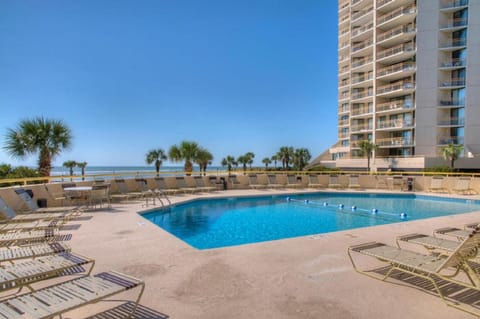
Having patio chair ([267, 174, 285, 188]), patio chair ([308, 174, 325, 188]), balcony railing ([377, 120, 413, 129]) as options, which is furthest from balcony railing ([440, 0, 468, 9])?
patio chair ([267, 174, 285, 188])

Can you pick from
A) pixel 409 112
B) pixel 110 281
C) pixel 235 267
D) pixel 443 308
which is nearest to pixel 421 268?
pixel 443 308

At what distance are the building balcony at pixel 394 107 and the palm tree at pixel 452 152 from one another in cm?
568

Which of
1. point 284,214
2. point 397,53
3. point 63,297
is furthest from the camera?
point 397,53

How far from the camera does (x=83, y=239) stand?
5.84 m

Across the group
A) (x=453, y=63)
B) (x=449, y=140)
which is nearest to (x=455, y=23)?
(x=453, y=63)

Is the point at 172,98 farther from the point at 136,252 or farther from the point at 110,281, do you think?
the point at 110,281

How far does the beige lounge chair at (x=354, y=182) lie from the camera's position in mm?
16922

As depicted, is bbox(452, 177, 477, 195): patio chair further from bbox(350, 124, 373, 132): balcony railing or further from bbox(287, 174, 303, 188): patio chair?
bbox(350, 124, 373, 132): balcony railing

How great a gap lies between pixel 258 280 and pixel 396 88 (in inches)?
1320

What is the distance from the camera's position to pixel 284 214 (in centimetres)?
1096

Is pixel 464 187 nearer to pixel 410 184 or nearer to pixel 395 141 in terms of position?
pixel 410 184

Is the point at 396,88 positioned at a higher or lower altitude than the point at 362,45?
lower

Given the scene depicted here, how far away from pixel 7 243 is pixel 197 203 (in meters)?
8.51

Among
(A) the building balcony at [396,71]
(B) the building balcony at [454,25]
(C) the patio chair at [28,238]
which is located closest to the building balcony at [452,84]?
(A) the building balcony at [396,71]
